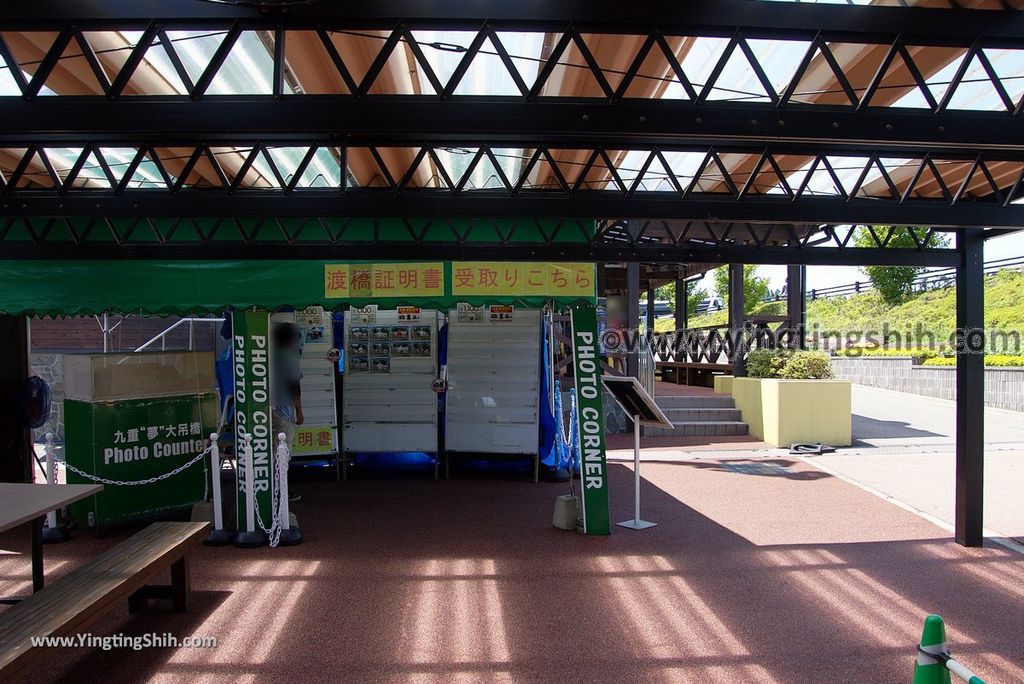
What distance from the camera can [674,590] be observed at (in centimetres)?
561

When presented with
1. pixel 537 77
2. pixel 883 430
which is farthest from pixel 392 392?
pixel 883 430

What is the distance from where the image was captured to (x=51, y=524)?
23.3 ft

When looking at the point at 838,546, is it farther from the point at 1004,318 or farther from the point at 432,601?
the point at 1004,318

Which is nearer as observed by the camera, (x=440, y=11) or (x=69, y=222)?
(x=440, y=11)

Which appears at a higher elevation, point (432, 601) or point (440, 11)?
point (440, 11)

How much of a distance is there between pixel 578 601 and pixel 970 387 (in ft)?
15.1

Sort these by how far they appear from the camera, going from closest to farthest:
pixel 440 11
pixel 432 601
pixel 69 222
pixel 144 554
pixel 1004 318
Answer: pixel 440 11
pixel 144 554
pixel 432 601
pixel 69 222
pixel 1004 318

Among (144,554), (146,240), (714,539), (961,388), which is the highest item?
(146,240)

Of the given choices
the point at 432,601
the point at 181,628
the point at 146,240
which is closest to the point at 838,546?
the point at 432,601

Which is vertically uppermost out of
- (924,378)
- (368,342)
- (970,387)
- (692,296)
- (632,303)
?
(692,296)

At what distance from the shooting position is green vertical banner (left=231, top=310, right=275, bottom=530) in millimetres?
7273

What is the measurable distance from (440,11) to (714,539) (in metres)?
5.55

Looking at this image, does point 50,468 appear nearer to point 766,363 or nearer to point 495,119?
point 495,119

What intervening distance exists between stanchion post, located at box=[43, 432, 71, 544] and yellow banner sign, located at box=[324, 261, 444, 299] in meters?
3.20
